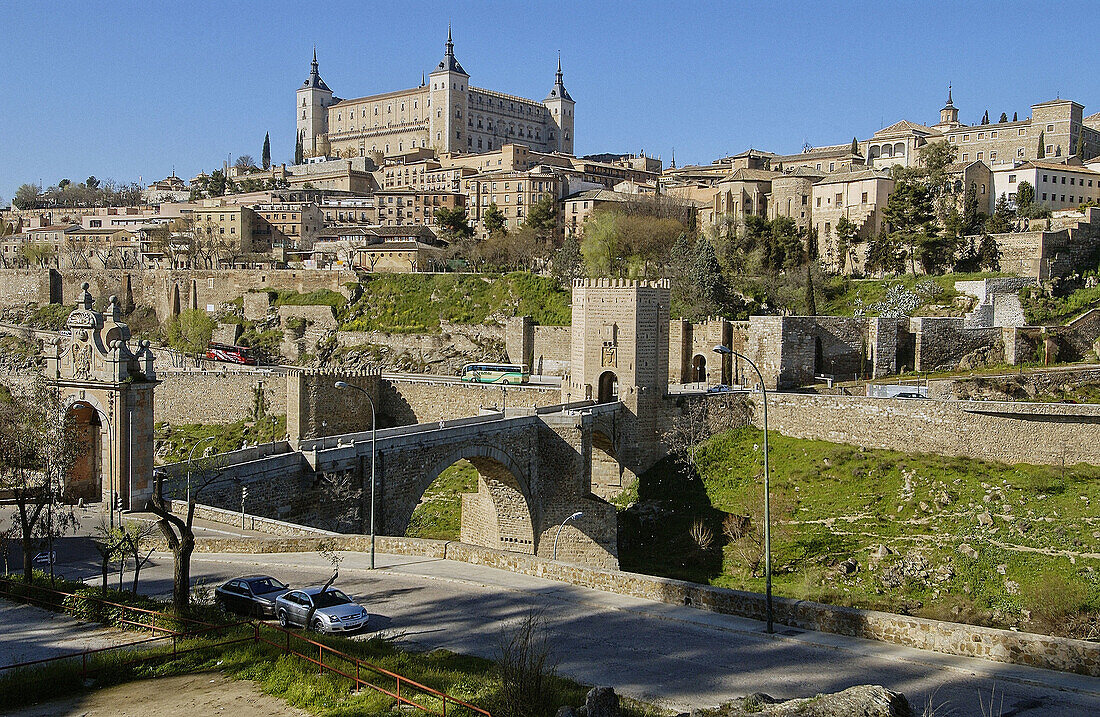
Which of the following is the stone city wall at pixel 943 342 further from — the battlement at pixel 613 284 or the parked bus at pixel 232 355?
the parked bus at pixel 232 355

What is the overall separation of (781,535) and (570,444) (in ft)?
27.1

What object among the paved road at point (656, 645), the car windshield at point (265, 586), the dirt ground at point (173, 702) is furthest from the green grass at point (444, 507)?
the dirt ground at point (173, 702)

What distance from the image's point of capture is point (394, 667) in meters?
12.7

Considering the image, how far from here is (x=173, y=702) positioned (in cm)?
1203

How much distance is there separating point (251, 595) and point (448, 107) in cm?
11596

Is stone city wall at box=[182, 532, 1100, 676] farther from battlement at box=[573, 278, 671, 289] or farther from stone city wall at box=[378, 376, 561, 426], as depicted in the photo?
stone city wall at box=[378, 376, 561, 426]

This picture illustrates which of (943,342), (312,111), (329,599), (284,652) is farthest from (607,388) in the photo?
(312,111)

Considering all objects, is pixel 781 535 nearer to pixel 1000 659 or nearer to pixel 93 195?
pixel 1000 659

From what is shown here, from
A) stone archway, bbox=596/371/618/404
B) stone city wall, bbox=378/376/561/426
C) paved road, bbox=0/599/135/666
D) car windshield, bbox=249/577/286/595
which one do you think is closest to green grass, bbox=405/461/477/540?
stone city wall, bbox=378/376/561/426

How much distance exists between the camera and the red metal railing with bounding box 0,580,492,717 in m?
11.2

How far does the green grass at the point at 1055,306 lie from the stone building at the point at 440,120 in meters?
86.2

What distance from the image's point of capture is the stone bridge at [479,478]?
26031 mm

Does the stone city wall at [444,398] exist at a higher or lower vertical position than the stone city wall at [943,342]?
lower

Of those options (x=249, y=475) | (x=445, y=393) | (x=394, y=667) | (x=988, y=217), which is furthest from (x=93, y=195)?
(x=394, y=667)
